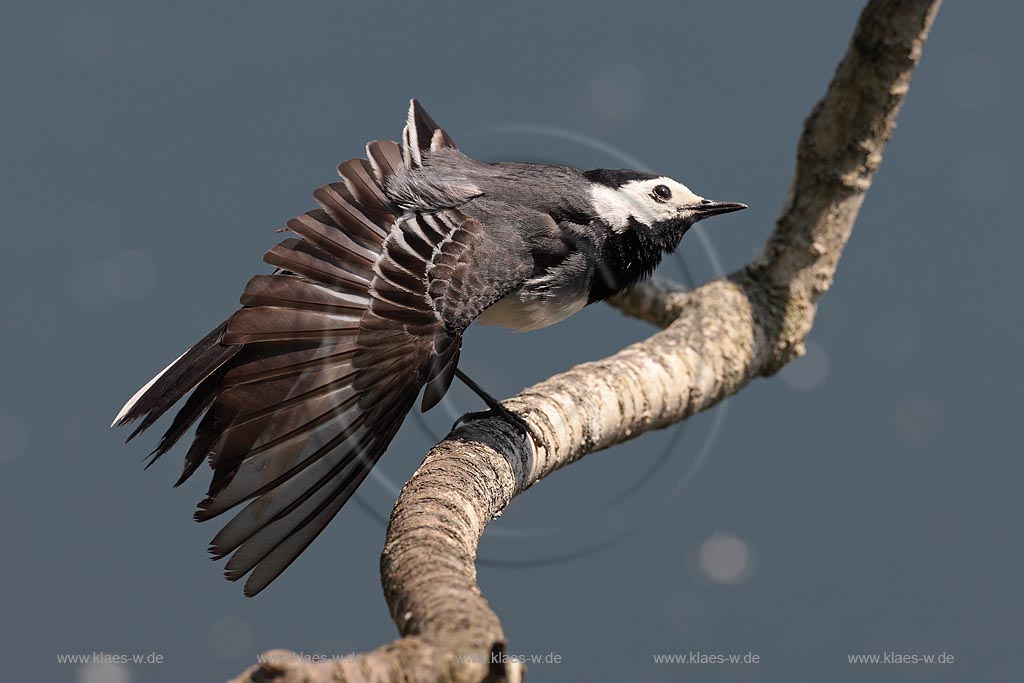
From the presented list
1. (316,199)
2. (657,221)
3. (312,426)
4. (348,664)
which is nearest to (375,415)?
(312,426)

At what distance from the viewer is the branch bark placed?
5.48 feet

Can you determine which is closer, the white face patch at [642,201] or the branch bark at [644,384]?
the branch bark at [644,384]

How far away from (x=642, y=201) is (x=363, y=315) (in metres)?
1.10

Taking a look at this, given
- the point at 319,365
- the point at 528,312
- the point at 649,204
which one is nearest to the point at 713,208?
the point at 649,204

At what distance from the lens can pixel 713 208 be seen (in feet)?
10.6

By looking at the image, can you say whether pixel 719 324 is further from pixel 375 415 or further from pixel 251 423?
pixel 251 423

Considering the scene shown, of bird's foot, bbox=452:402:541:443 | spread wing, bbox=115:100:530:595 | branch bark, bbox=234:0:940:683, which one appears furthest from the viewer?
bird's foot, bbox=452:402:541:443

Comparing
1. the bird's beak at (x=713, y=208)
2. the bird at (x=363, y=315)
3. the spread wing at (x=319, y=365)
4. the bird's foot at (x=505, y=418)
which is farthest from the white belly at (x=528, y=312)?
the bird's beak at (x=713, y=208)

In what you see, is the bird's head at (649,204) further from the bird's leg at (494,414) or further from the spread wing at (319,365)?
the bird's leg at (494,414)

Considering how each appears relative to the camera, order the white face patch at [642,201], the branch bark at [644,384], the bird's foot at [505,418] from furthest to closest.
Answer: the white face patch at [642,201] < the bird's foot at [505,418] < the branch bark at [644,384]

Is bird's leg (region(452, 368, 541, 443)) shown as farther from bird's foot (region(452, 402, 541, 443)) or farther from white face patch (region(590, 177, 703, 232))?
white face patch (region(590, 177, 703, 232))

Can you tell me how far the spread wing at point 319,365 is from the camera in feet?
7.73

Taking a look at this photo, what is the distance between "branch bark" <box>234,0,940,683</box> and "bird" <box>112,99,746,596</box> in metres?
0.22

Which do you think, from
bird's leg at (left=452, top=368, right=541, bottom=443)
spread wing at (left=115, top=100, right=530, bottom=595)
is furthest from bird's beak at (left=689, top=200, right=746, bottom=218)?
bird's leg at (left=452, top=368, right=541, bottom=443)
